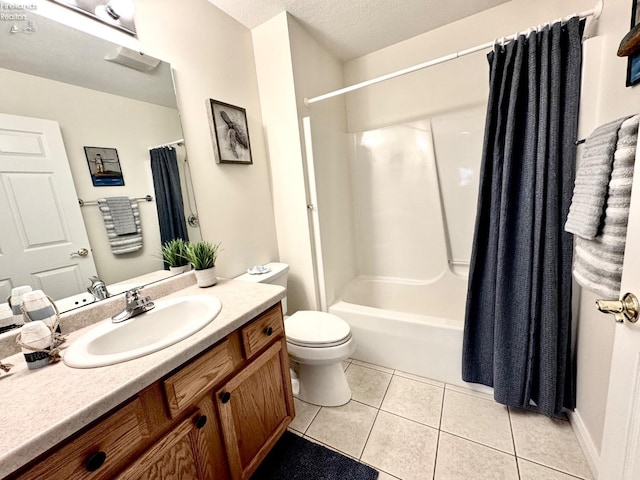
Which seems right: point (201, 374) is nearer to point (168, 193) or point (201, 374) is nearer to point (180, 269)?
point (180, 269)

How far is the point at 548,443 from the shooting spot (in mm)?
1211

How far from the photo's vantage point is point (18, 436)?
0.51 m

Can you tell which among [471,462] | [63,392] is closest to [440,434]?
[471,462]

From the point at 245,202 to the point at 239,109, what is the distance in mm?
595

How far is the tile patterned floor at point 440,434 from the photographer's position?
112 cm

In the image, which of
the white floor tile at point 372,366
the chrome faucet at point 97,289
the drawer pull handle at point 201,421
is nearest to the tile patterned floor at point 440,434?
the white floor tile at point 372,366

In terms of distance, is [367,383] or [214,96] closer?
[214,96]

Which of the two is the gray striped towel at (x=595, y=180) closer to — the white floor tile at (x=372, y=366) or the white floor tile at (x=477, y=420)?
the white floor tile at (x=477, y=420)

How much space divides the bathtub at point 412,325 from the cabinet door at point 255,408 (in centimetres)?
74

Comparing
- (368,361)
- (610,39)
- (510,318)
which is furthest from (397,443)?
(610,39)

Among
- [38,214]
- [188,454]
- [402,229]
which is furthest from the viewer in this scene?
[402,229]

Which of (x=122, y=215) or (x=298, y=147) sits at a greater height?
(x=298, y=147)

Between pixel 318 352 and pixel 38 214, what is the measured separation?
4.21 feet

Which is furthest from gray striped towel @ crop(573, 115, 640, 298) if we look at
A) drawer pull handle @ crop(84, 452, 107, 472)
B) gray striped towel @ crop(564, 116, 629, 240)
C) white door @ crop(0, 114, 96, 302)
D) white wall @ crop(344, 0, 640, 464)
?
white door @ crop(0, 114, 96, 302)
